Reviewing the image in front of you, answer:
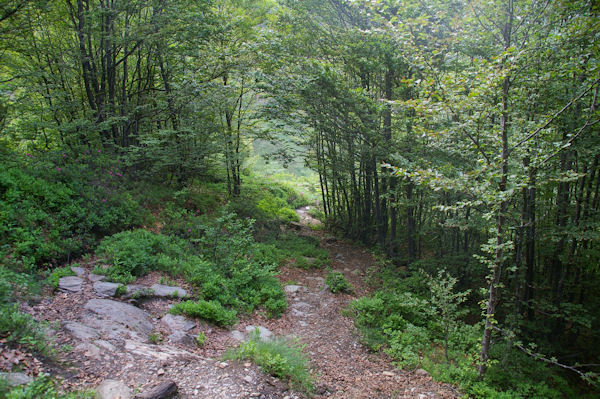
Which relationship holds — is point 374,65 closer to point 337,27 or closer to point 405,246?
point 337,27

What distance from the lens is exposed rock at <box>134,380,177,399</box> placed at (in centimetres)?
293

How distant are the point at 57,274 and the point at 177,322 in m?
1.92

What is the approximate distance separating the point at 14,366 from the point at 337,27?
9.08 meters

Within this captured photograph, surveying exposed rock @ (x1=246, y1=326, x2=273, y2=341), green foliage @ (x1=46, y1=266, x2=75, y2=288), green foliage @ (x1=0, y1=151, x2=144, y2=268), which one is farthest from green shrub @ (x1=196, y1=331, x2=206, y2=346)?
green foliage @ (x1=0, y1=151, x2=144, y2=268)

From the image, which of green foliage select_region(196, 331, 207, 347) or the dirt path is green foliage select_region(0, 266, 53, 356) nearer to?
green foliage select_region(196, 331, 207, 347)

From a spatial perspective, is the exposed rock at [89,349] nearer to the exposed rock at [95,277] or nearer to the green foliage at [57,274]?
the green foliage at [57,274]

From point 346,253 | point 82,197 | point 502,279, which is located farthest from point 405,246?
point 82,197

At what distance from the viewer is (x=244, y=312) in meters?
5.75

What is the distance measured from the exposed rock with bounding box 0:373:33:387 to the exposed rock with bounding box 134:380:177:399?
0.87 meters

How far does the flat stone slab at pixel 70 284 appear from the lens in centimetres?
455

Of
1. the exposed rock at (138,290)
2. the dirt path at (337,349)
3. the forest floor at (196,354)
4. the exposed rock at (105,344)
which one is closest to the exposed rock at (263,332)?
the forest floor at (196,354)

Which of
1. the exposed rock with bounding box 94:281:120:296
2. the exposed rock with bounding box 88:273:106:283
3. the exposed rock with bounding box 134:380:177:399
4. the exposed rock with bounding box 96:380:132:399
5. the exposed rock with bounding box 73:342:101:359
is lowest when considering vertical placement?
the exposed rock with bounding box 134:380:177:399

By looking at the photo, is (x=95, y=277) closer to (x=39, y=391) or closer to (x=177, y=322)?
(x=177, y=322)

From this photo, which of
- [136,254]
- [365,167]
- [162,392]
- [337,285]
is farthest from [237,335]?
[365,167]
